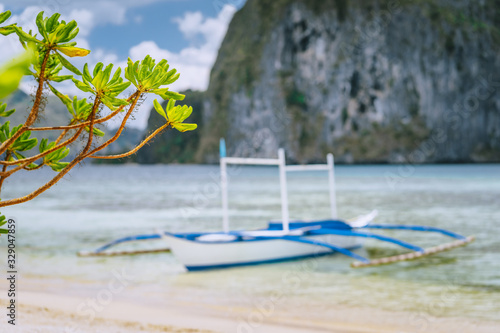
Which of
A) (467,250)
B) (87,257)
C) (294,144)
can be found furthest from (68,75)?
(294,144)

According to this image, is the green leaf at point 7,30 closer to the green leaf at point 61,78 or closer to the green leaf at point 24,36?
the green leaf at point 24,36

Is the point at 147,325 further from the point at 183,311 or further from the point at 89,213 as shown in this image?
the point at 89,213

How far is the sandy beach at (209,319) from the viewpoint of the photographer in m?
6.41

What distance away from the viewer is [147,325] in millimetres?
6512

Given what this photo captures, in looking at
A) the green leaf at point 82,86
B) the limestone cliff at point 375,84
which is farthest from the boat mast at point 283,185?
the limestone cliff at point 375,84

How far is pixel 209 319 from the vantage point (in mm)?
7090

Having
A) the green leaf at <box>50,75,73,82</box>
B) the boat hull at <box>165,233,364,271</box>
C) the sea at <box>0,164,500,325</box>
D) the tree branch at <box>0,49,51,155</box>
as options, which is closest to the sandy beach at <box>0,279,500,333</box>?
the sea at <box>0,164,500,325</box>

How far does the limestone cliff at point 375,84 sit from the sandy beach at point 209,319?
89293 mm

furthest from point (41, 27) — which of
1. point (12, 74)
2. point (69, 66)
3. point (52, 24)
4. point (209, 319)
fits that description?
point (209, 319)

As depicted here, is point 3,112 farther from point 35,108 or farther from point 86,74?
point 86,74

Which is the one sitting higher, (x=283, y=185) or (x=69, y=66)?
(x=69, y=66)

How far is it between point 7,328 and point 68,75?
4709mm

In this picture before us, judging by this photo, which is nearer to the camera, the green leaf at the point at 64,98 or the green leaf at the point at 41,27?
the green leaf at the point at 41,27

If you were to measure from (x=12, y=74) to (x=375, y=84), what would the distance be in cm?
9692
